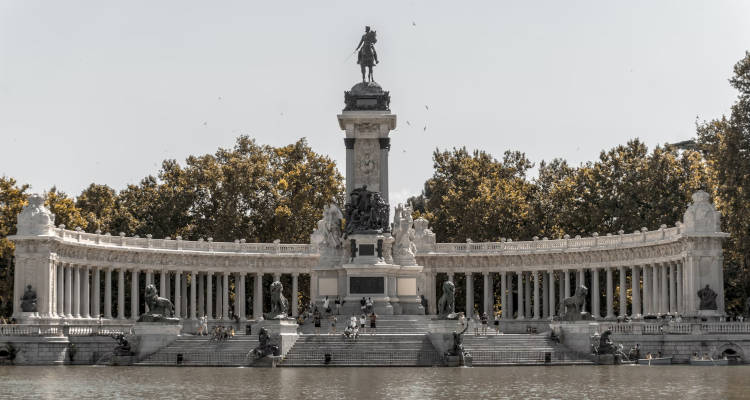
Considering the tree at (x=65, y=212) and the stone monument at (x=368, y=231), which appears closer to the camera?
the stone monument at (x=368, y=231)

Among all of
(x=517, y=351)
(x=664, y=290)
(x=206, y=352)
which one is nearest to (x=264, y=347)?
(x=206, y=352)

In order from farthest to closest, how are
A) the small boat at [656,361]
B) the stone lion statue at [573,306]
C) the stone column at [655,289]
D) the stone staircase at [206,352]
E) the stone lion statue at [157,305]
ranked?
1. the stone column at [655,289]
2. the stone lion statue at [157,305]
3. the stone lion statue at [573,306]
4. the small boat at [656,361]
5. the stone staircase at [206,352]

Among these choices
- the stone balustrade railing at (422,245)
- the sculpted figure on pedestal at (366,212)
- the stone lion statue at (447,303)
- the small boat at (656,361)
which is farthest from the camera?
the stone balustrade railing at (422,245)

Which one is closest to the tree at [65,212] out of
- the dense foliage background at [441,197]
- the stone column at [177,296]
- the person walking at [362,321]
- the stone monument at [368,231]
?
the dense foliage background at [441,197]

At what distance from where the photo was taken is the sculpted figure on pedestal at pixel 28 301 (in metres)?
90.6

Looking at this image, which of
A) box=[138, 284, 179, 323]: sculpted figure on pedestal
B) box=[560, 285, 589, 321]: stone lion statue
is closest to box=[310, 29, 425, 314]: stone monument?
box=[138, 284, 179, 323]: sculpted figure on pedestal

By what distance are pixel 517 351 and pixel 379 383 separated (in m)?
18.1

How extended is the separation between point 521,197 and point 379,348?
158 ft

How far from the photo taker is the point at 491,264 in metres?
108

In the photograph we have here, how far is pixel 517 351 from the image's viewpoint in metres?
73.1

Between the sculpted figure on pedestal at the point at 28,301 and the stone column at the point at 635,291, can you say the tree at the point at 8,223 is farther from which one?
the stone column at the point at 635,291

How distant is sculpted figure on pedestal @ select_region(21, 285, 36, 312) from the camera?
9062 centimetres

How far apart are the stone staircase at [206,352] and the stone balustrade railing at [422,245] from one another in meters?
21.6

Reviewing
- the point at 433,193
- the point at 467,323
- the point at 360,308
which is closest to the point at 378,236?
the point at 360,308
